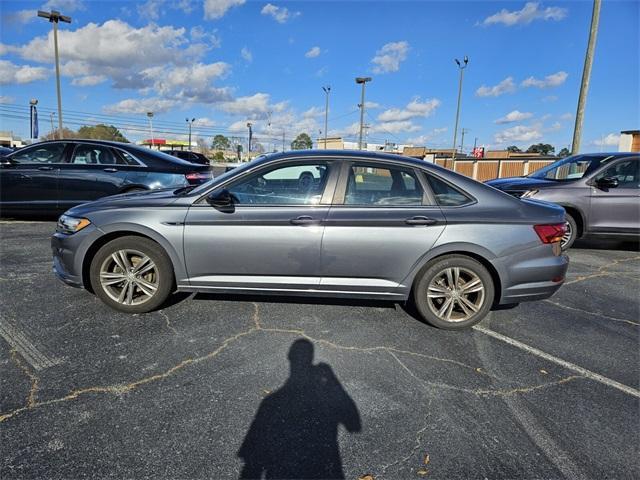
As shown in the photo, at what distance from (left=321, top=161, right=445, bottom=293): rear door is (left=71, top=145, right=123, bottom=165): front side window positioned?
17.7 ft

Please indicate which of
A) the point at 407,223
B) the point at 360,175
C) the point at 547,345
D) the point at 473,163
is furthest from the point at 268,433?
the point at 473,163

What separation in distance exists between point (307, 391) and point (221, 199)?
1787mm

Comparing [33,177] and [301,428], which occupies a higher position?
[33,177]

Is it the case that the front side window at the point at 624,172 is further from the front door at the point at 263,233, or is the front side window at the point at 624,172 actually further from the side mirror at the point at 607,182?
the front door at the point at 263,233

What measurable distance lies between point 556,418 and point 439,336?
1151mm

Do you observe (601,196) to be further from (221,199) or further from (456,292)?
(221,199)

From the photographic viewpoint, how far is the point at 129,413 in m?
2.30

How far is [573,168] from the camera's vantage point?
7.17 m

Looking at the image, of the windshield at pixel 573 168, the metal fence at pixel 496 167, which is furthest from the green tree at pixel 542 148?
the windshield at pixel 573 168

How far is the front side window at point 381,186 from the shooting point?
3.54 metres

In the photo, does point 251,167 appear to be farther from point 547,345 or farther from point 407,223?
point 547,345

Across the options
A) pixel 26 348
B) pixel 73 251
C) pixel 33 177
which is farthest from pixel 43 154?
pixel 26 348

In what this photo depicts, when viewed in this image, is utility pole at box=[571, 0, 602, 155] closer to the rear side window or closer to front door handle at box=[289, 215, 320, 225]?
the rear side window

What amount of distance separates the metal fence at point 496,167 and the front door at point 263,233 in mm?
26364
